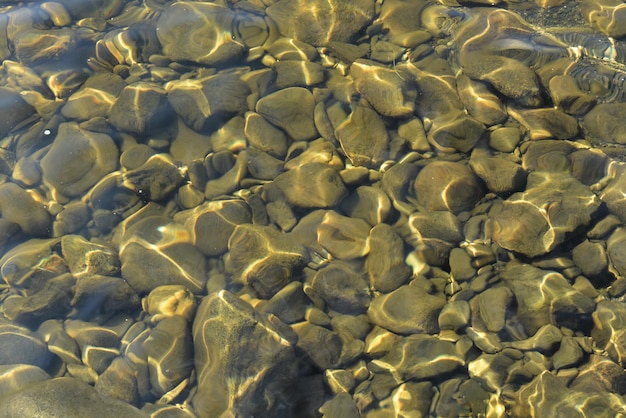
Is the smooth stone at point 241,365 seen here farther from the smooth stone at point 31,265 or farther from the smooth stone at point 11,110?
the smooth stone at point 11,110

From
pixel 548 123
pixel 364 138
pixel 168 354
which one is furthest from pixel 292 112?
pixel 168 354

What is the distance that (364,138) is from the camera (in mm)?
4992

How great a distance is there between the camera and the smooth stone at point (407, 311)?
4.09 meters

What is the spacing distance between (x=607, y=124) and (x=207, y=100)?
12.0ft

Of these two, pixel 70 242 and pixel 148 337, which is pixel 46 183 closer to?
pixel 70 242

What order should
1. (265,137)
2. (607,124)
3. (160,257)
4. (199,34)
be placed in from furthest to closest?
1. (199,34)
2. (265,137)
3. (607,124)
4. (160,257)

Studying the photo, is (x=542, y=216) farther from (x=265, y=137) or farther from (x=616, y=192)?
(x=265, y=137)

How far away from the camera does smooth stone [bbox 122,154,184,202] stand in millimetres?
4871

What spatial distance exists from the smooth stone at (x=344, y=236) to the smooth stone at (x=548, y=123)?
5.89 ft

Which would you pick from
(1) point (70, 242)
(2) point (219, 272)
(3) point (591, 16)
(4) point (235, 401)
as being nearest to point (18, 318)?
(1) point (70, 242)

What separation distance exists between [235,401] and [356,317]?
110 cm

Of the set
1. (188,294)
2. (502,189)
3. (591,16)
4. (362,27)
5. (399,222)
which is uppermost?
(591,16)

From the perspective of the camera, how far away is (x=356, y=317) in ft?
13.8

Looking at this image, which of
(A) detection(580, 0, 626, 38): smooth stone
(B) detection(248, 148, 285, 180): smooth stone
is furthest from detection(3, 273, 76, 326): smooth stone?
(A) detection(580, 0, 626, 38): smooth stone
